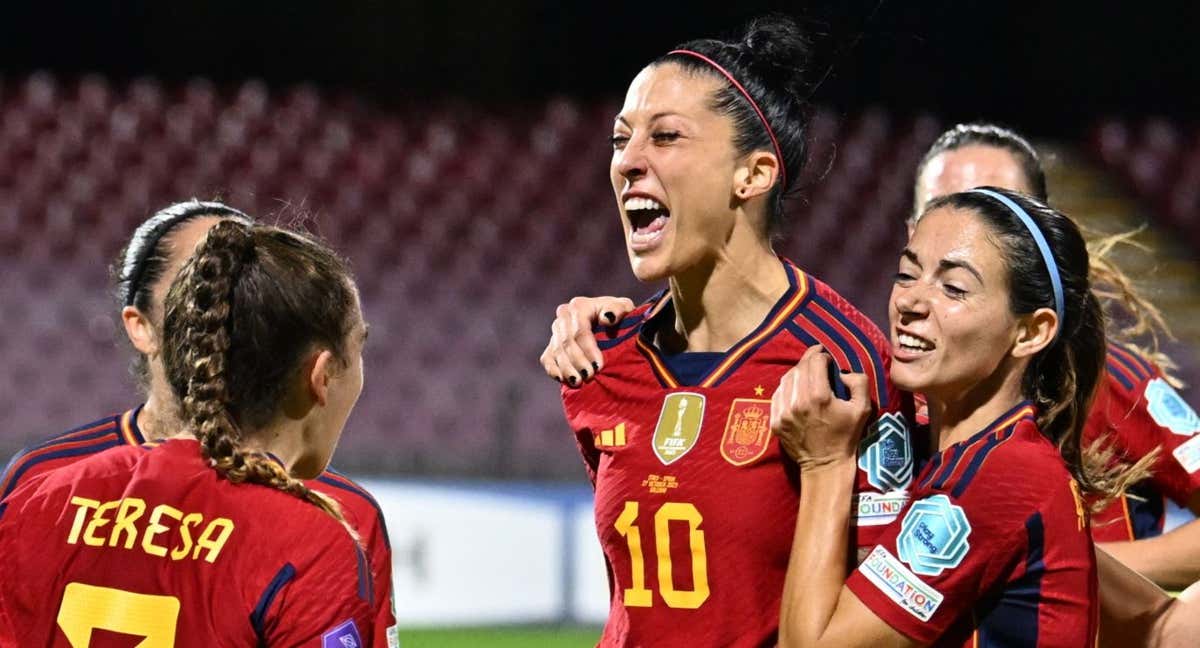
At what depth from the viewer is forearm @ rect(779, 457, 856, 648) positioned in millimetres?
2432

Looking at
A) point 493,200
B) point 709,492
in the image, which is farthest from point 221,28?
point 709,492

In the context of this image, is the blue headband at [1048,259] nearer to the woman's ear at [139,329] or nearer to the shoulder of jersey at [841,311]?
the shoulder of jersey at [841,311]

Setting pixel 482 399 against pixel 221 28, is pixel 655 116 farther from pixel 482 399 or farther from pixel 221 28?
pixel 221 28

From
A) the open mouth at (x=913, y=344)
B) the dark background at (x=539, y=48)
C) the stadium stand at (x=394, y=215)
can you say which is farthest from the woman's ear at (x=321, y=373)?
the dark background at (x=539, y=48)

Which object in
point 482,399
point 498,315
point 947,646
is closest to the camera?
point 947,646

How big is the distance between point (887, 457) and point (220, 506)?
1.15m

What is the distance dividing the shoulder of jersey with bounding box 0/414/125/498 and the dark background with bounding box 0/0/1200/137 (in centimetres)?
823

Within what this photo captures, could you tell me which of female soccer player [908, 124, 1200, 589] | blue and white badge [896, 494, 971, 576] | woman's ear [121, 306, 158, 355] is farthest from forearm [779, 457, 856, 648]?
woman's ear [121, 306, 158, 355]

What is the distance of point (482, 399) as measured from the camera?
9055 mm

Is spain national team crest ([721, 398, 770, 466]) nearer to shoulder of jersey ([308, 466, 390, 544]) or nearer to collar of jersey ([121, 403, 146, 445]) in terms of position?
shoulder of jersey ([308, 466, 390, 544])

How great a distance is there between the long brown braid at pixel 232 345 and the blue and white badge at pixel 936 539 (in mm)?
884

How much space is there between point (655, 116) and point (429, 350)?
6850 millimetres

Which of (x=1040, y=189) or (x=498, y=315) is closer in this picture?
(x=1040, y=189)

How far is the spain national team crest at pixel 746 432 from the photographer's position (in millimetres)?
2682
